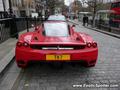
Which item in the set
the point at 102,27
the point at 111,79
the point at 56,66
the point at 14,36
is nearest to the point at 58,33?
the point at 56,66

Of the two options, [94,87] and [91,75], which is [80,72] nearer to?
[91,75]

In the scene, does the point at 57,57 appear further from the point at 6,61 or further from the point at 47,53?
the point at 6,61

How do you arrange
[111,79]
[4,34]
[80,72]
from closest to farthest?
[111,79], [80,72], [4,34]

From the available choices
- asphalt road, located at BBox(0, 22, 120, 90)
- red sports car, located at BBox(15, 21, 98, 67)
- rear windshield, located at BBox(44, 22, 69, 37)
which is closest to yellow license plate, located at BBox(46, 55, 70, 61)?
red sports car, located at BBox(15, 21, 98, 67)

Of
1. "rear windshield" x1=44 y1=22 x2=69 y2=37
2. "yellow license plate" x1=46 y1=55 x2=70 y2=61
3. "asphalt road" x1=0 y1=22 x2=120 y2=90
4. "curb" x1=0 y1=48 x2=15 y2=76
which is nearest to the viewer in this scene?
"asphalt road" x1=0 y1=22 x2=120 y2=90

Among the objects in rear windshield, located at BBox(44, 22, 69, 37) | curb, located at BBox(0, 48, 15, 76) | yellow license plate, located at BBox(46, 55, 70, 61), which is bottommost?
curb, located at BBox(0, 48, 15, 76)

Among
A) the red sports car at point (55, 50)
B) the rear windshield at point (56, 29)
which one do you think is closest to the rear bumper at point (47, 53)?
the red sports car at point (55, 50)

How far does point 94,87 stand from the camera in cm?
429

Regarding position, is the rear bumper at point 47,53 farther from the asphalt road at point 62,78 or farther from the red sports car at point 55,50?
the asphalt road at point 62,78

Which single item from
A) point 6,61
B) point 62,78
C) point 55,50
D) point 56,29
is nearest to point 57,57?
point 55,50

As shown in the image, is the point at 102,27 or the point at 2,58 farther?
the point at 102,27

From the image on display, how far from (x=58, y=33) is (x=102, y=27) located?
54.2 ft

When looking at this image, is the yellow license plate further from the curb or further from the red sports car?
the curb

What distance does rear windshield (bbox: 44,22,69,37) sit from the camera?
19.2 feet
